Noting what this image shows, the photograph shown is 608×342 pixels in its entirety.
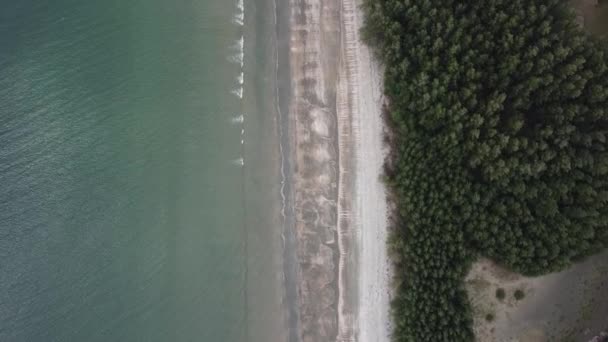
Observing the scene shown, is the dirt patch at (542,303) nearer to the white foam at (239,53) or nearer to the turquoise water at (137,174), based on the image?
the turquoise water at (137,174)

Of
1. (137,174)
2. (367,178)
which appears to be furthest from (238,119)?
(367,178)

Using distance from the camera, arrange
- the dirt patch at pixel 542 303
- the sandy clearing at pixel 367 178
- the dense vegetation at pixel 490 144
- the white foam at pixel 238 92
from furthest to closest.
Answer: the white foam at pixel 238 92
the sandy clearing at pixel 367 178
the dirt patch at pixel 542 303
the dense vegetation at pixel 490 144

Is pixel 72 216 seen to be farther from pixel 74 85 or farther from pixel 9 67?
pixel 9 67

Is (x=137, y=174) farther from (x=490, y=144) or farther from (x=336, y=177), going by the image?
(x=490, y=144)

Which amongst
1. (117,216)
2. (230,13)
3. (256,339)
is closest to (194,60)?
(230,13)

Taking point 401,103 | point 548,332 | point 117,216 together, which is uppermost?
point 401,103

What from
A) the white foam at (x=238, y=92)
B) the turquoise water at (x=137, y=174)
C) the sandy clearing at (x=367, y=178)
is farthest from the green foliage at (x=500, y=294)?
the white foam at (x=238, y=92)
